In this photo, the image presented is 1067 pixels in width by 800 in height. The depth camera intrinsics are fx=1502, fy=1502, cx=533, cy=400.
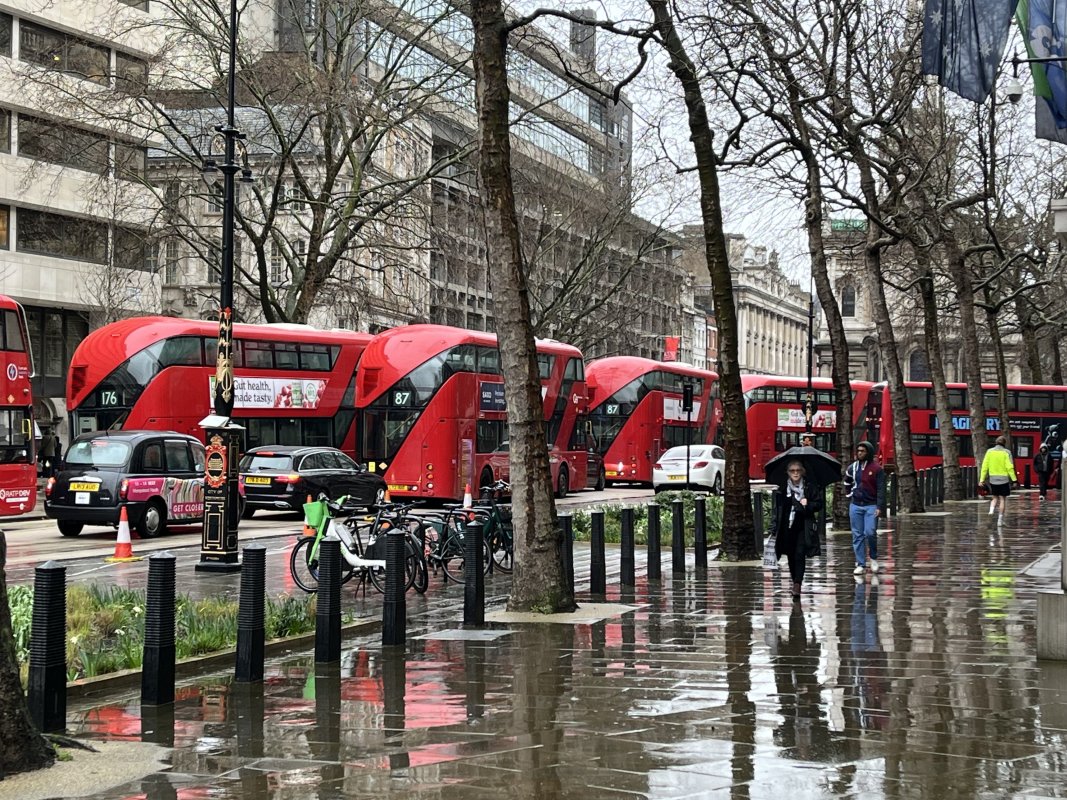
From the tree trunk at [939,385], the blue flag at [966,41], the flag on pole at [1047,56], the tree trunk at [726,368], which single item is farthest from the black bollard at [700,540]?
the tree trunk at [939,385]

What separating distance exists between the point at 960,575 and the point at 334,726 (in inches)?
468

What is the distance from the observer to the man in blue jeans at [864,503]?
62.7 feet

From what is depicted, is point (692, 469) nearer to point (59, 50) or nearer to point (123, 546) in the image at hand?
point (59, 50)

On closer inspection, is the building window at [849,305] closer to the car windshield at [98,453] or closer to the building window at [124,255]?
the building window at [124,255]

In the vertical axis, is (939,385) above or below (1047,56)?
below

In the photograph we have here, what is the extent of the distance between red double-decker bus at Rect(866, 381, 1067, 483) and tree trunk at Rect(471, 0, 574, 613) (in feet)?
144

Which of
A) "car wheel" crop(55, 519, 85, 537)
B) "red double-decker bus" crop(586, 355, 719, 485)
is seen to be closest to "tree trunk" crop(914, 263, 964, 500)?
"red double-decker bus" crop(586, 355, 719, 485)

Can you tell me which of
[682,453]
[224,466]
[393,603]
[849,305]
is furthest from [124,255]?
[849,305]

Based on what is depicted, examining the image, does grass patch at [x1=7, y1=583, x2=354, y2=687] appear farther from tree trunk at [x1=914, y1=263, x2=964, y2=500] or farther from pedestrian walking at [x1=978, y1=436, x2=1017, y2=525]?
tree trunk at [x1=914, y1=263, x2=964, y2=500]

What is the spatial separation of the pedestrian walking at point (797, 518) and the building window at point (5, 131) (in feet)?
123

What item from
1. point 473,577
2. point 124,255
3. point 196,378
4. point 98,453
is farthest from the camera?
point 124,255

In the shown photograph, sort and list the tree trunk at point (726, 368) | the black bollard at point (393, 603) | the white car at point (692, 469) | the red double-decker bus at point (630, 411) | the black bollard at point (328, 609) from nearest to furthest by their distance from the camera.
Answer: the black bollard at point (328, 609)
the black bollard at point (393, 603)
the tree trunk at point (726, 368)
the white car at point (692, 469)
the red double-decker bus at point (630, 411)

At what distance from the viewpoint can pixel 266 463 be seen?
3162 centimetres

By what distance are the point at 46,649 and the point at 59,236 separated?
4429cm
